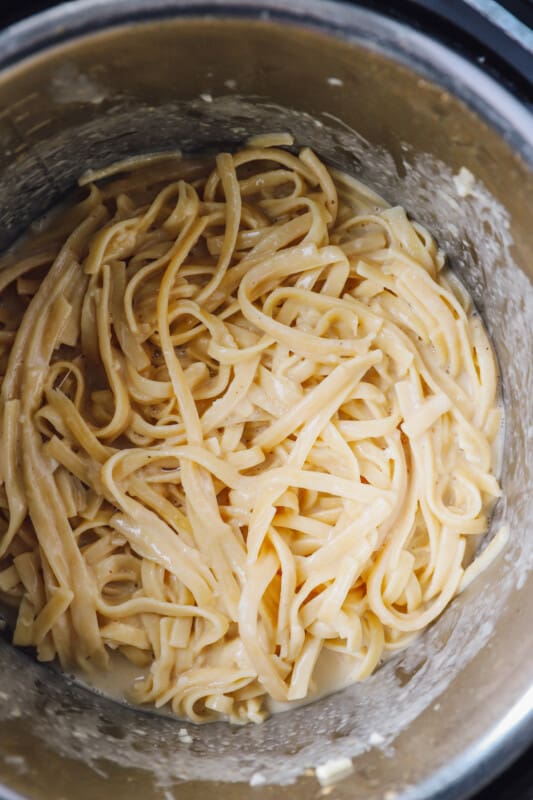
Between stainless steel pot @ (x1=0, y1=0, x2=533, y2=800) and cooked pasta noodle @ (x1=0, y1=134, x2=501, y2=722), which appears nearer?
stainless steel pot @ (x1=0, y1=0, x2=533, y2=800)

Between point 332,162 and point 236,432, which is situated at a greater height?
point 332,162

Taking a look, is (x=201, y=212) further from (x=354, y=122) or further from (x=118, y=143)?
(x=354, y=122)

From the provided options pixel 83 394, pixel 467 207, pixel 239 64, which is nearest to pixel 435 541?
pixel 467 207

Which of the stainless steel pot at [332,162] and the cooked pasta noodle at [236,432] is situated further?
the cooked pasta noodle at [236,432]

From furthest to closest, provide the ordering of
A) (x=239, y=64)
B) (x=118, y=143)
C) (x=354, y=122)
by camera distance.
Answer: (x=118, y=143), (x=354, y=122), (x=239, y=64)
